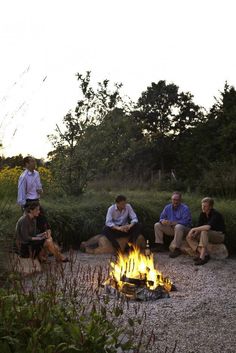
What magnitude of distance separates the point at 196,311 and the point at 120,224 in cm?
327

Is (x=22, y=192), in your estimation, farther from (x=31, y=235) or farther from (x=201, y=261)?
(x=201, y=261)

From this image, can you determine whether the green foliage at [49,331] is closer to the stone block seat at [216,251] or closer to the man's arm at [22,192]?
the man's arm at [22,192]

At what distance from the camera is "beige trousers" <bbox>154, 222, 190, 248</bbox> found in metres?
7.81

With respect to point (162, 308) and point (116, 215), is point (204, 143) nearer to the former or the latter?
point (116, 215)

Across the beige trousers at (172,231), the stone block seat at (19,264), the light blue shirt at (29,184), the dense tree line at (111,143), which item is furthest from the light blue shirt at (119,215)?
the dense tree line at (111,143)

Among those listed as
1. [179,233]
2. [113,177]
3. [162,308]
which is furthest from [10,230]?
[113,177]

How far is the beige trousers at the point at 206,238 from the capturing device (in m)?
7.50

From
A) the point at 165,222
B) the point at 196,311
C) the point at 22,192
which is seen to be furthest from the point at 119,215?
the point at 196,311

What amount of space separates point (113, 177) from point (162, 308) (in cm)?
1164

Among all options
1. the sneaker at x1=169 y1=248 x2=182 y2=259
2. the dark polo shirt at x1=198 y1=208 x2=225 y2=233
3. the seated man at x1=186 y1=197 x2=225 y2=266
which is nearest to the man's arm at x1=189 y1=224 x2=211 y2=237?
the seated man at x1=186 y1=197 x2=225 y2=266

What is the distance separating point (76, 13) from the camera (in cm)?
605

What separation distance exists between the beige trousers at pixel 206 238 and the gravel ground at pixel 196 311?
48 centimetres

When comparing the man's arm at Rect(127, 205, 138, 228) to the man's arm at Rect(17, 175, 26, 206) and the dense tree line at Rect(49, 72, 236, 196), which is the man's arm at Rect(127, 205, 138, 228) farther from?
the dense tree line at Rect(49, 72, 236, 196)

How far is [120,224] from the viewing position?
315 inches
